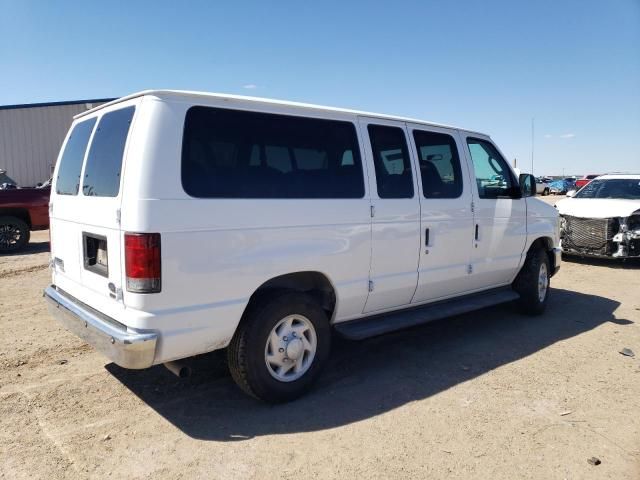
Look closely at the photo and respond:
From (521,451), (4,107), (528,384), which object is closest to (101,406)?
(521,451)

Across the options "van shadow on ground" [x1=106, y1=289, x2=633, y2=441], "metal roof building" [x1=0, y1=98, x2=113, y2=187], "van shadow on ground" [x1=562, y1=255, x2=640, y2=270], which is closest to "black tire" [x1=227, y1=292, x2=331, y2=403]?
"van shadow on ground" [x1=106, y1=289, x2=633, y2=441]

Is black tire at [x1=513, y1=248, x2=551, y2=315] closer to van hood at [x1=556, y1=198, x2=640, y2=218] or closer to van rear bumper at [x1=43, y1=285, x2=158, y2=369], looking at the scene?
van hood at [x1=556, y1=198, x2=640, y2=218]

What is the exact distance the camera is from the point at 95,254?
137 inches

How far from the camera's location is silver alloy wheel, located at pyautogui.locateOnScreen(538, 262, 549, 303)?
6.10 m

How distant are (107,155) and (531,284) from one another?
4959 mm

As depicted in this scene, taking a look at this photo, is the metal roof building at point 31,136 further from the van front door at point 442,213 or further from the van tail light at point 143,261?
the van tail light at point 143,261

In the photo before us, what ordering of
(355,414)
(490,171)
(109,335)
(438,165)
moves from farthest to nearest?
(490,171) → (438,165) → (355,414) → (109,335)

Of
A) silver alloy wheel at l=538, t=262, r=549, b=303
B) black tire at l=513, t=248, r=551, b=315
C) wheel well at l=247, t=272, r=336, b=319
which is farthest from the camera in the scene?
silver alloy wheel at l=538, t=262, r=549, b=303

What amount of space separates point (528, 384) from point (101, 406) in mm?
3395

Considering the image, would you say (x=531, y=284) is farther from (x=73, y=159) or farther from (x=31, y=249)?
(x=31, y=249)

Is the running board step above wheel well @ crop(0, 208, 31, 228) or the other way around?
the other way around

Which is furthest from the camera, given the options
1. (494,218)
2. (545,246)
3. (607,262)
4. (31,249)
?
(31,249)

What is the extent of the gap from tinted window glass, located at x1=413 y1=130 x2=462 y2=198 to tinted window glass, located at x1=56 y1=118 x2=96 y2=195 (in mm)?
2869

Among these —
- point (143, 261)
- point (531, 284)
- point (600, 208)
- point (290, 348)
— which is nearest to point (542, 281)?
point (531, 284)
